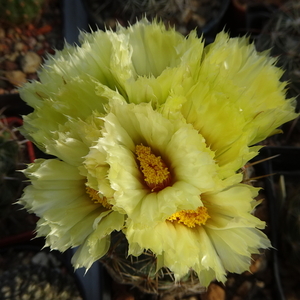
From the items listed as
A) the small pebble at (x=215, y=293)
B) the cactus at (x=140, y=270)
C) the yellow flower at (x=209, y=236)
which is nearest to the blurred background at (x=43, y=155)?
the small pebble at (x=215, y=293)

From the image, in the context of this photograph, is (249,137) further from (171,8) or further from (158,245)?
(171,8)

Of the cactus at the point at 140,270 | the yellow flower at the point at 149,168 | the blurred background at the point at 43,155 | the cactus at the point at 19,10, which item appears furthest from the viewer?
the cactus at the point at 19,10

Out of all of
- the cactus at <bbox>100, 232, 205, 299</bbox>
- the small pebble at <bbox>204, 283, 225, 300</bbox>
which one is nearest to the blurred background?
the small pebble at <bbox>204, 283, 225, 300</bbox>

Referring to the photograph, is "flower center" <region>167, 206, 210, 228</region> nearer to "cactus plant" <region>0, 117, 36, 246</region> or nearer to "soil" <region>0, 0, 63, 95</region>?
"cactus plant" <region>0, 117, 36, 246</region>

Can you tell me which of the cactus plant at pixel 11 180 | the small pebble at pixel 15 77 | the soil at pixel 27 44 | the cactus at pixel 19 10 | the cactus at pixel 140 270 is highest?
the cactus at pixel 19 10

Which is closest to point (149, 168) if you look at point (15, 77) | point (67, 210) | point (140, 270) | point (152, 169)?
point (152, 169)

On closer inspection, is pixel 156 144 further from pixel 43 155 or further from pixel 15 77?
pixel 15 77

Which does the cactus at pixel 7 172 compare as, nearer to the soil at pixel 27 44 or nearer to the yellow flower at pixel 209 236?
the soil at pixel 27 44
